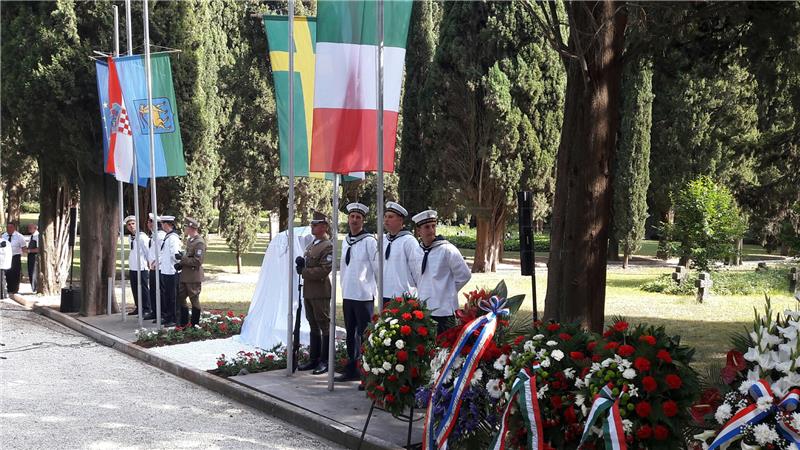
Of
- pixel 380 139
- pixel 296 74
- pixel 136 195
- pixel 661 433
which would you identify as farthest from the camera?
pixel 136 195

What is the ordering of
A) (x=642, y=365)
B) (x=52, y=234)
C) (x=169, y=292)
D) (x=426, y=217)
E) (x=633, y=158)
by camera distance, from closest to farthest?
1. (x=642, y=365)
2. (x=426, y=217)
3. (x=169, y=292)
4. (x=52, y=234)
5. (x=633, y=158)

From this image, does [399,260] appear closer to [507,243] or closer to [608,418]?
[608,418]

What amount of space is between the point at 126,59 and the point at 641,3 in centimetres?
851

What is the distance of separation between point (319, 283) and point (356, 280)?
753mm

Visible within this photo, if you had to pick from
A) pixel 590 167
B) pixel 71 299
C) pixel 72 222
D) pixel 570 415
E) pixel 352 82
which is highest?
pixel 352 82

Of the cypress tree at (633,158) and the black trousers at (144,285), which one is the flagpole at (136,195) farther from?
the cypress tree at (633,158)

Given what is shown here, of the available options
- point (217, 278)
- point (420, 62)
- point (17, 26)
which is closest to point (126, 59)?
point (17, 26)

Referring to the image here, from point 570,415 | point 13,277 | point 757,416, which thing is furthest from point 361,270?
point 13,277

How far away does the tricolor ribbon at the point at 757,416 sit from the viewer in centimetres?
334

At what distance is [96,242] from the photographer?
15.6 meters

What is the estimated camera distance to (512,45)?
2575cm

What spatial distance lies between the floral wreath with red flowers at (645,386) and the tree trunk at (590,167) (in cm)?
298

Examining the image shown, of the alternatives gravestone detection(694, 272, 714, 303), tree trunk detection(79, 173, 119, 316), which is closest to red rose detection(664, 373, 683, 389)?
tree trunk detection(79, 173, 119, 316)

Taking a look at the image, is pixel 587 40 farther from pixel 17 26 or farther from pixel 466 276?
pixel 17 26
